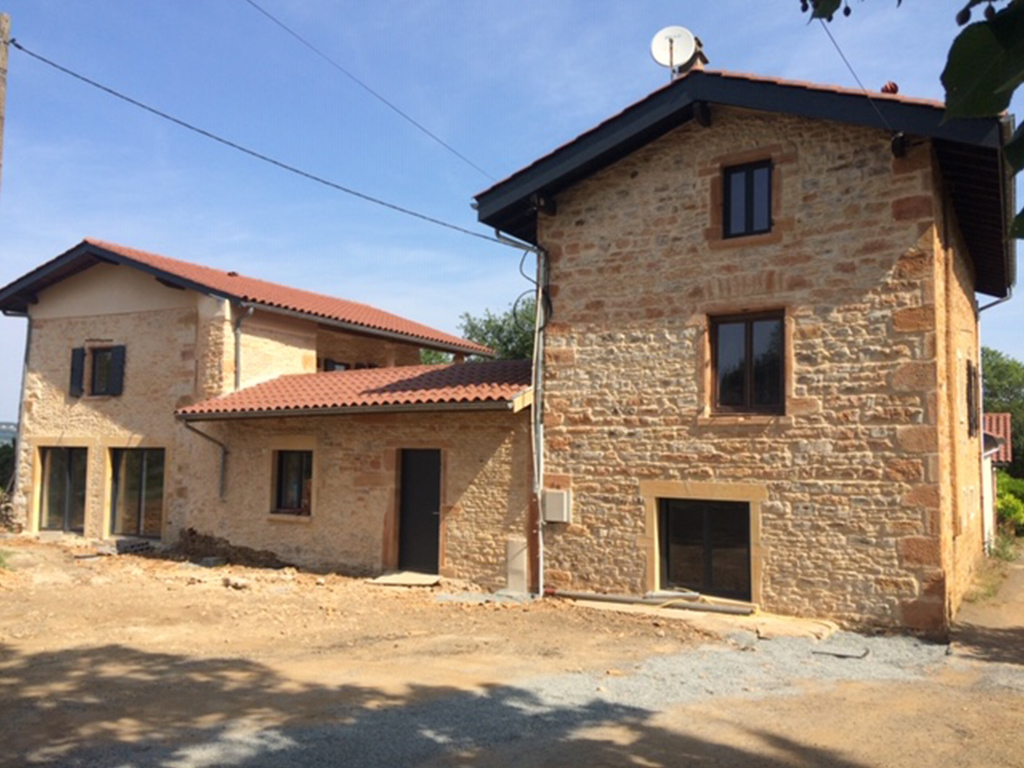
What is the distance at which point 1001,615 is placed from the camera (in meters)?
9.80

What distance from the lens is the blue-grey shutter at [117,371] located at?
1600cm

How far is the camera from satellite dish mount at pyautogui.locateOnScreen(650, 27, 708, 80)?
10.8 metres

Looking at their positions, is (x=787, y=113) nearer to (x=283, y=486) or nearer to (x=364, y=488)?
(x=364, y=488)

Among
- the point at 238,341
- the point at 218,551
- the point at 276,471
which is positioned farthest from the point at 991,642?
the point at 238,341

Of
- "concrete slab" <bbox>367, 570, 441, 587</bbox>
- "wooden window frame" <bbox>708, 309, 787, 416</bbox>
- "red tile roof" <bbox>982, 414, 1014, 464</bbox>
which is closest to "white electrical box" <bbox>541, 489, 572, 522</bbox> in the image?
"concrete slab" <bbox>367, 570, 441, 587</bbox>

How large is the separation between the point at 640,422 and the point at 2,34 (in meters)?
7.85

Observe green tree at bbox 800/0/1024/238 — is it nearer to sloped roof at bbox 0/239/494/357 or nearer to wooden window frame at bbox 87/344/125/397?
sloped roof at bbox 0/239/494/357

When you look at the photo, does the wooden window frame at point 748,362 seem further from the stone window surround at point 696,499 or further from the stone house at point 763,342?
the stone window surround at point 696,499

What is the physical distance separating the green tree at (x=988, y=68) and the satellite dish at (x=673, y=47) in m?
9.68

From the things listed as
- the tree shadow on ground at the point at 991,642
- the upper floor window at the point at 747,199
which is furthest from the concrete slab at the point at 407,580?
the tree shadow on ground at the point at 991,642

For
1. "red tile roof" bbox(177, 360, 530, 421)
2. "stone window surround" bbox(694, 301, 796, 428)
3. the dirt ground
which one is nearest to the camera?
the dirt ground

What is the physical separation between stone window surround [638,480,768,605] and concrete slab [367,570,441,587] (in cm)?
310

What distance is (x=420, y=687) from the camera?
6.74 m

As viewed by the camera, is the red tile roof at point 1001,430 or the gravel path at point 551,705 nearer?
the gravel path at point 551,705
